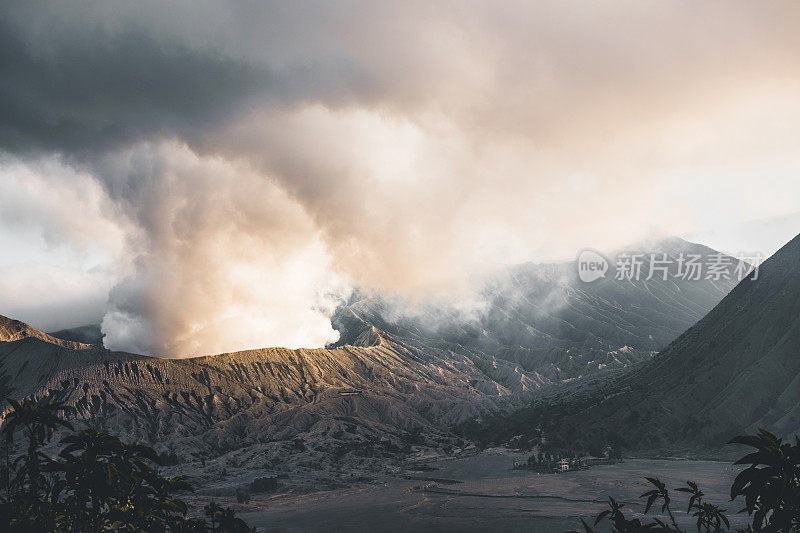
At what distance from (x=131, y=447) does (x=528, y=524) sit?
143m

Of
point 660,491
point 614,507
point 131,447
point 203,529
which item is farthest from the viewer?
point 203,529

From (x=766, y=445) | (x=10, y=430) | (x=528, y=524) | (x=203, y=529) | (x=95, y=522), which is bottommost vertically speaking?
(x=528, y=524)

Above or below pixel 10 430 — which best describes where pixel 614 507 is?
below

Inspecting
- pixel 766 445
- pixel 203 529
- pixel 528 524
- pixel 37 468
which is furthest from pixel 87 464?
pixel 528 524

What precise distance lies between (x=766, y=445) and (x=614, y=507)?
19.8 metres

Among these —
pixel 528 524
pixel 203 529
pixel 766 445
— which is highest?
pixel 766 445

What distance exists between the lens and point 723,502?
18825 centimetres

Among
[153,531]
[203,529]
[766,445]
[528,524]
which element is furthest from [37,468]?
[528,524]

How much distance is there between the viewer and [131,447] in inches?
3718

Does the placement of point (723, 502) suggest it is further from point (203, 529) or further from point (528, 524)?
point (203, 529)

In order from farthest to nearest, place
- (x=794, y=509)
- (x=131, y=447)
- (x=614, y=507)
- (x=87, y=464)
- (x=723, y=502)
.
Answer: (x=723, y=502), (x=131, y=447), (x=87, y=464), (x=614, y=507), (x=794, y=509)

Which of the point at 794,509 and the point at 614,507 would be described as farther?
the point at 614,507

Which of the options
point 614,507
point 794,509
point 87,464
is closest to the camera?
point 794,509

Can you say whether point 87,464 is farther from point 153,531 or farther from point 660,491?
point 660,491
